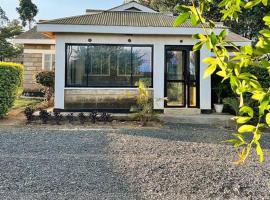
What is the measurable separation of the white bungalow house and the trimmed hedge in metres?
1.53

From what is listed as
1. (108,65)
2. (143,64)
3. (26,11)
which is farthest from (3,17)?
(143,64)

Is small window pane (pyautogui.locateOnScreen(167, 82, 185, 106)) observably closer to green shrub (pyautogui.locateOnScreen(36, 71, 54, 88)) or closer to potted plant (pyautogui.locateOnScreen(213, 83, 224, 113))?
potted plant (pyautogui.locateOnScreen(213, 83, 224, 113))

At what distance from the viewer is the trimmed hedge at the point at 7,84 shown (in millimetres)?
10268

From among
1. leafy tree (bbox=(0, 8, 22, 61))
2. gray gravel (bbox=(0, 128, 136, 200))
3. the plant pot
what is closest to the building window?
the plant pot

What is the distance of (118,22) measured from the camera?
41.7ft

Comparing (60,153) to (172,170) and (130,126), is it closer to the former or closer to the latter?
(172,170)

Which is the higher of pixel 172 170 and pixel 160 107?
pixel 160 107

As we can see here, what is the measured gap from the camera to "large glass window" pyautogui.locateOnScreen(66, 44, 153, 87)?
12.4m

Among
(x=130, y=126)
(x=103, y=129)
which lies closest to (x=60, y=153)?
(x=103, y=129)

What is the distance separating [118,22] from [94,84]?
254cm

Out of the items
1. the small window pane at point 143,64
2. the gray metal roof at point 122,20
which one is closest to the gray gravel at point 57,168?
the small window pane at point 143,64

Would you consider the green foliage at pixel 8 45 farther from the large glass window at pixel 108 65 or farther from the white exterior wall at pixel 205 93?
the white exterior wall at pixel 205 93

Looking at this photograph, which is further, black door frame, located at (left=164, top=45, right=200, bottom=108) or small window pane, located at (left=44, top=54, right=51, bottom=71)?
small window pane, located at (left=44, top=54, right=51, bottom=71)

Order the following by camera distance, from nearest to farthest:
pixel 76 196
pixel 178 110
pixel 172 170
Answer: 1. pixel 76 196
2. pixel 172 170
3. pixel 178 110
